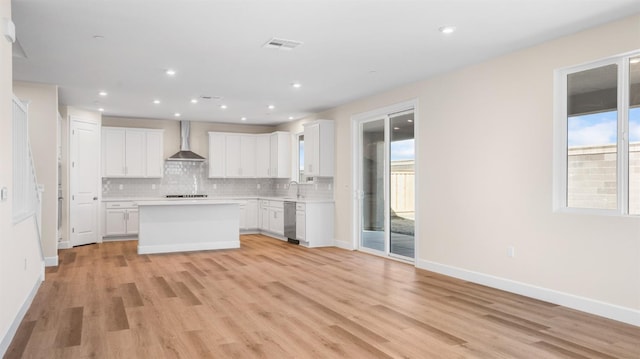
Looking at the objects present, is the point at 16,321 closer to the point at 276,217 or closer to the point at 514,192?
the point at 514,192

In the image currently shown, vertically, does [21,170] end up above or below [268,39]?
below

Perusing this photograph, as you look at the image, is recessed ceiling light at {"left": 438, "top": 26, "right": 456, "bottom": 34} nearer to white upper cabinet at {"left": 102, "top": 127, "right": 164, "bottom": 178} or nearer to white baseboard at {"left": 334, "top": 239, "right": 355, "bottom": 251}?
white baseboard at {"left": 334, "top": 239, "right": 355, "bottom": 251}

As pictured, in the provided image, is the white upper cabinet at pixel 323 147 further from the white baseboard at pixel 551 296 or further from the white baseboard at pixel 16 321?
the white baseboard at pixel 16 321

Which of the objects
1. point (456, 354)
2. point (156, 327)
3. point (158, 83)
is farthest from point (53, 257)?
point (456, 354)

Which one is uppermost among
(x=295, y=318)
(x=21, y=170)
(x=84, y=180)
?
(x=21, y=170)

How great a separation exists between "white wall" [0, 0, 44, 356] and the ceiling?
665 millimetres

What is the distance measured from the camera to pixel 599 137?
4258mm

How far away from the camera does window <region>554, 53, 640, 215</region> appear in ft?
13.1

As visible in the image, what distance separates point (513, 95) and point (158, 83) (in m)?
4.77

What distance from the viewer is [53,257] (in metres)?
6.51

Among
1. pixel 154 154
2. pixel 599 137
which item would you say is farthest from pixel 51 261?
pixel 599 137

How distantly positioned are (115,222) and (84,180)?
120cm

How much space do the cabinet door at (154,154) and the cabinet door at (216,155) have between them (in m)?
1.14

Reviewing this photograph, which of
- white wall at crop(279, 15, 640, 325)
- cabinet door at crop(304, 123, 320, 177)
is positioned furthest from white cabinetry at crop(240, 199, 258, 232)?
white wall at crop(279, 15, 640, 325)
